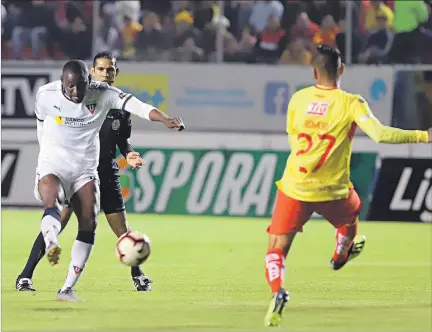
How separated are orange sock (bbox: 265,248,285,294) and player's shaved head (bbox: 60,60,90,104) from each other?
7.00 ft

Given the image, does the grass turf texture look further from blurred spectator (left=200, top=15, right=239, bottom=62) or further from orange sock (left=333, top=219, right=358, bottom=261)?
blurred spectator (left=200, top=15, right=239, bottom=62)

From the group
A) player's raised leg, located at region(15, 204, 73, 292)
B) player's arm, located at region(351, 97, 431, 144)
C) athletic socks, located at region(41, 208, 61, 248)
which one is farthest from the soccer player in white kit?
player's arm, located at region(351, 97, 431, 144)

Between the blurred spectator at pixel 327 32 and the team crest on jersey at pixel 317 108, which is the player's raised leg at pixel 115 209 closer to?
the team crest on jersey at pixel 317 108

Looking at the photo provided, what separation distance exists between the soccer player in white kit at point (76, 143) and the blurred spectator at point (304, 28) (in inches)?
402

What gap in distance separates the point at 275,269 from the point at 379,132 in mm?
1221

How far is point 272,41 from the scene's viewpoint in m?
20.5

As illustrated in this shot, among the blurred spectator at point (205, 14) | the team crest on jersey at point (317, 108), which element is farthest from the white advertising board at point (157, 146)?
the team crest on jersey at point (317, 108)

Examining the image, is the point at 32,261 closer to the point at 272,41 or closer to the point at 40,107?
the point at 40,107

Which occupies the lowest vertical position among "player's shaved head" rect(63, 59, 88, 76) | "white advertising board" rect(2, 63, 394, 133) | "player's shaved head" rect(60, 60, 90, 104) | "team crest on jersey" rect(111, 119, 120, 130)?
"white advertising board" rect(2, 63, 394, 133)

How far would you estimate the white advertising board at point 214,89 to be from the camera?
21.0 metres

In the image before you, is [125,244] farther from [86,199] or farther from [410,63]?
[410,63]

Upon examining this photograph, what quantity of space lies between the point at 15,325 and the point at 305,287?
377cm

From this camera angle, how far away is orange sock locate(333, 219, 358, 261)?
10453 millimetres

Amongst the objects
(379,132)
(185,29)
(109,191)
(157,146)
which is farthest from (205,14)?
(379,132)
